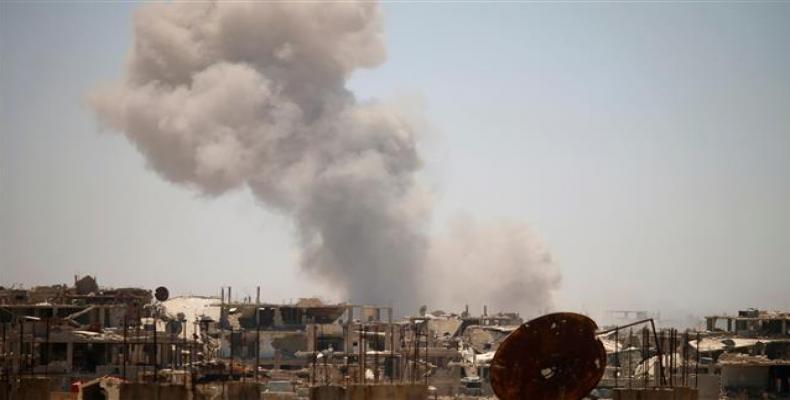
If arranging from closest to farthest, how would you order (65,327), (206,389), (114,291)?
(206,389), (65,327), (114,291)

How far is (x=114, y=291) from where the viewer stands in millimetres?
62750

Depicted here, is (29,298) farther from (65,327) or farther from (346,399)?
(346,399)

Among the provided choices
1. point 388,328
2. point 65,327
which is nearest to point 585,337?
point 65,327

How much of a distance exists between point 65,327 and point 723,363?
20749 millimetres

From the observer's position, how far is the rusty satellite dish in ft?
73.4

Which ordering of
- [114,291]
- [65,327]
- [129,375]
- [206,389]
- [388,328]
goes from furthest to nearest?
[114,291] → [388,328] → [65,327] → [129,375] → [206,389]

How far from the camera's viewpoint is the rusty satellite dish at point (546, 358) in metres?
22.4

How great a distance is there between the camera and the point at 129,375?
41500 millimetres

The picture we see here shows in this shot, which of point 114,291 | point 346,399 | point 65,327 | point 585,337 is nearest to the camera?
point 585,337

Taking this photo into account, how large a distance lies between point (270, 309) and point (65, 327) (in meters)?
16.0

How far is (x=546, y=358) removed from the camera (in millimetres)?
22469

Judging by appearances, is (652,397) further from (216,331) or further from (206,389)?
(216,331)

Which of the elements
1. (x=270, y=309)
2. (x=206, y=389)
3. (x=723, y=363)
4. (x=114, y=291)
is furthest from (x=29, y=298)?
(x=206, y=389)

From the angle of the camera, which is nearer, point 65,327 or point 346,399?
→ point 346,399
